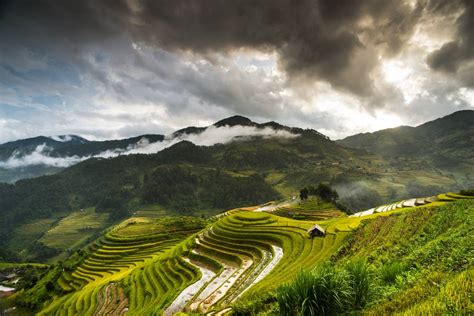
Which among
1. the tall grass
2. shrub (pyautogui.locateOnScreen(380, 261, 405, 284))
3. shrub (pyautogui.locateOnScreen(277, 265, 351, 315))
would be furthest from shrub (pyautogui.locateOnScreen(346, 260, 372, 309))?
shrub (pyautogui.locateOnScreen(380, 261, 405, 284))

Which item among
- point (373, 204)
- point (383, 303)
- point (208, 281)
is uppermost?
point (383, 303)

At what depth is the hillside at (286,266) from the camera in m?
9.58

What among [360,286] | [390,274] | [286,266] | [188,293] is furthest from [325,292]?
[188,293]

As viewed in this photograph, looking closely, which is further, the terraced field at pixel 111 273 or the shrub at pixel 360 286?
the terraced field at pixel 111 273

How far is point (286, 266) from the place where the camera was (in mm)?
32469

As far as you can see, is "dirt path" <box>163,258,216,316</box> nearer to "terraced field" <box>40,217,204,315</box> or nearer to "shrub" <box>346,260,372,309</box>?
"terraced field" <box>40,217,204,315</box>

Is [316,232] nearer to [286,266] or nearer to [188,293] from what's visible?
[286,266]

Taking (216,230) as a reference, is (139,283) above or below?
below

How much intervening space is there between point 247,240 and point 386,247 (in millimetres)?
29124

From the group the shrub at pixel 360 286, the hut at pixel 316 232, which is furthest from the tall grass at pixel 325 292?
the hut at pixel 316 232

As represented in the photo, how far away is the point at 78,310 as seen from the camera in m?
48.2

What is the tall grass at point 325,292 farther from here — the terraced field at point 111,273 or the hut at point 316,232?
the terraced field at point 111,273

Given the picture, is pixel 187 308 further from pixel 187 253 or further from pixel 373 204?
pixel 373 204

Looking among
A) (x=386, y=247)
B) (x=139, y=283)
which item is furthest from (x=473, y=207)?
(x=139, y=283)
